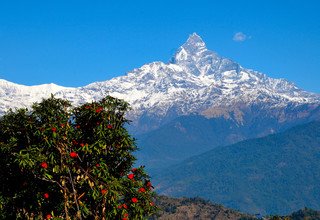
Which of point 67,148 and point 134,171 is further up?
point 134,171

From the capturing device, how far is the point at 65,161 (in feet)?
91.4

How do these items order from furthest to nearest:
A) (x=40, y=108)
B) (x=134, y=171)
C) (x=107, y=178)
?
(x=134, y=171) → (x=40, y=108) → (x=107, y=178)

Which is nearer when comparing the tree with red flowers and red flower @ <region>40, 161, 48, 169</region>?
red flower @ <region>40, 161, 48, 169</region>

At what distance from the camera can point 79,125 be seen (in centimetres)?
3200

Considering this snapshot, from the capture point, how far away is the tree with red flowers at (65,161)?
90.3 ft

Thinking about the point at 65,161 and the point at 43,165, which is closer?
the point at 43,165

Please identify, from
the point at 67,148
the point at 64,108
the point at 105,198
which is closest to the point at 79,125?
the point at 64,108

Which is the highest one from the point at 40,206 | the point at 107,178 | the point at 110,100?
the point at 110,100

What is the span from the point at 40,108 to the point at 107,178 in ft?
19.3

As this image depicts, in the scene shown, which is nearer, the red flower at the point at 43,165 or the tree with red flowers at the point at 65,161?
the red flower at the point at 43,165

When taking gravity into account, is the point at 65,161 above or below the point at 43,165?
above

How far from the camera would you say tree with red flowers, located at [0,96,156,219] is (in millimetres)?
27516

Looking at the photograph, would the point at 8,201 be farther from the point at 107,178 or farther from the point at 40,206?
the point at 107,178

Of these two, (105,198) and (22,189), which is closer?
(105,198)
